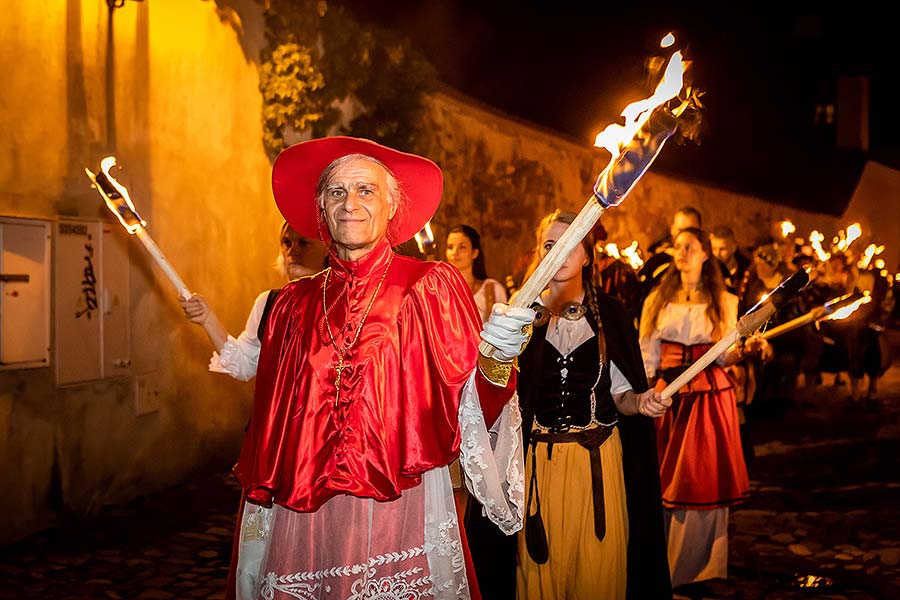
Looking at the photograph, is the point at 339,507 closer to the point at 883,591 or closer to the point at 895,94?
the point at 883,591

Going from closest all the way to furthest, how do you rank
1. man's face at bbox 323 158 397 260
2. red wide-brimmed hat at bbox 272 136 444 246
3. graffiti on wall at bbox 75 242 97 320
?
man's face at bbox 323 158 397 260 → red wide-brimmed hat at bbox 272 136 444 246 → graffiti on wall at bbox 75 242 97 320

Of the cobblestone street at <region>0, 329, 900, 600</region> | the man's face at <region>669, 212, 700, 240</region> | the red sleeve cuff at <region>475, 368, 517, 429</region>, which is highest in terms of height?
the man's face at <region>669, 212, 700, 240</region>

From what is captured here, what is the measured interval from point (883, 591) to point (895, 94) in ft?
120

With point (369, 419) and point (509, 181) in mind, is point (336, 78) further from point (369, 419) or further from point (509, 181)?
point (369, 419)

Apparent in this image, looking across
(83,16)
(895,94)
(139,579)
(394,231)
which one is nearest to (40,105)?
(83,16)

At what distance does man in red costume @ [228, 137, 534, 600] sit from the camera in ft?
9.52

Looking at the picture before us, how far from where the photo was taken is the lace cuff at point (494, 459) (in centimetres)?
311

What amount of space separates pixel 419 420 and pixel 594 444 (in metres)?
1.46

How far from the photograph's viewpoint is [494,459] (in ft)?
10.4

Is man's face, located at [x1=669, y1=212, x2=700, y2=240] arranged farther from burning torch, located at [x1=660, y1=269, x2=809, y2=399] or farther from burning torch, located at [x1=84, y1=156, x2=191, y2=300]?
burning torch, located at [x1=84, y1=156, x2=191, y2=300]

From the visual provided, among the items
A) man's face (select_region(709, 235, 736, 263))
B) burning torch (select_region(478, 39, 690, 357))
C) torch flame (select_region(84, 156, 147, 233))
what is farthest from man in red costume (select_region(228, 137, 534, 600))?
man's face (select_region(709, 235, 736, 263))

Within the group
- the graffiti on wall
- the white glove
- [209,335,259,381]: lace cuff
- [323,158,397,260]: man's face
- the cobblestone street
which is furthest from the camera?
the graffiti on wall

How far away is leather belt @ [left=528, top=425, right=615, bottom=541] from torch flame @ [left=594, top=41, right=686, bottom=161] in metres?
1.82

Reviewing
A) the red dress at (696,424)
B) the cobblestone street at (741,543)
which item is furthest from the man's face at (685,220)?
the cobblestone street at (741,543)
